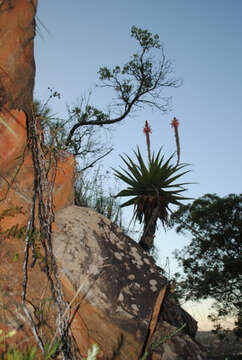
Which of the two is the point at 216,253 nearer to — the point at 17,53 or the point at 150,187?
the point at 150,187

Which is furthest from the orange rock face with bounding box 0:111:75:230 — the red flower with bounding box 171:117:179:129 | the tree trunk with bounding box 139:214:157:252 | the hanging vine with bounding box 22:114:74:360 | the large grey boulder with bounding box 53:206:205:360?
the red flower with bounding box 171:117:179:129

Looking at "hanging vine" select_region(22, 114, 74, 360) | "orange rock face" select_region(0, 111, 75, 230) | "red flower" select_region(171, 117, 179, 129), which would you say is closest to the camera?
"hanging vine" select_region(22, 114, 74, 360)

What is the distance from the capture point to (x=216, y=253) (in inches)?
405

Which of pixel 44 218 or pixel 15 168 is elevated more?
pixel 15 168

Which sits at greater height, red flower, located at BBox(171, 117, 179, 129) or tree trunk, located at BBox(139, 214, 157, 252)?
red flower, located at BBox(171, 117, 179, 129)

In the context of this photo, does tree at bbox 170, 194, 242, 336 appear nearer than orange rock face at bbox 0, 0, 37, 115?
No

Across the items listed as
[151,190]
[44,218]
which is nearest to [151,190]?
[151,190]

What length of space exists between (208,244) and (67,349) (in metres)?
8.77

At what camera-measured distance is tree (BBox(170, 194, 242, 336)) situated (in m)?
9.59

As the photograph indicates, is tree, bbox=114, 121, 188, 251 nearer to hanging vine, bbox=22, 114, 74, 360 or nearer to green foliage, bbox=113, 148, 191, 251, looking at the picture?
green foliage, bbox=113, 148, 191, 251

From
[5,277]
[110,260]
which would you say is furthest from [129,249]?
[5,277]

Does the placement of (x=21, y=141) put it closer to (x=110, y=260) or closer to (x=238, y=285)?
(x=110, y=260)

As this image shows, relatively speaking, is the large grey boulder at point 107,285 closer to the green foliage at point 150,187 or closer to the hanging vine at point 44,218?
the hanging vine at point 44,218

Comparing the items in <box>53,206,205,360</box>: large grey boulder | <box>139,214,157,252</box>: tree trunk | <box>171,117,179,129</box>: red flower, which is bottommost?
<box>53,206,205,360</box>: large grey boulder
